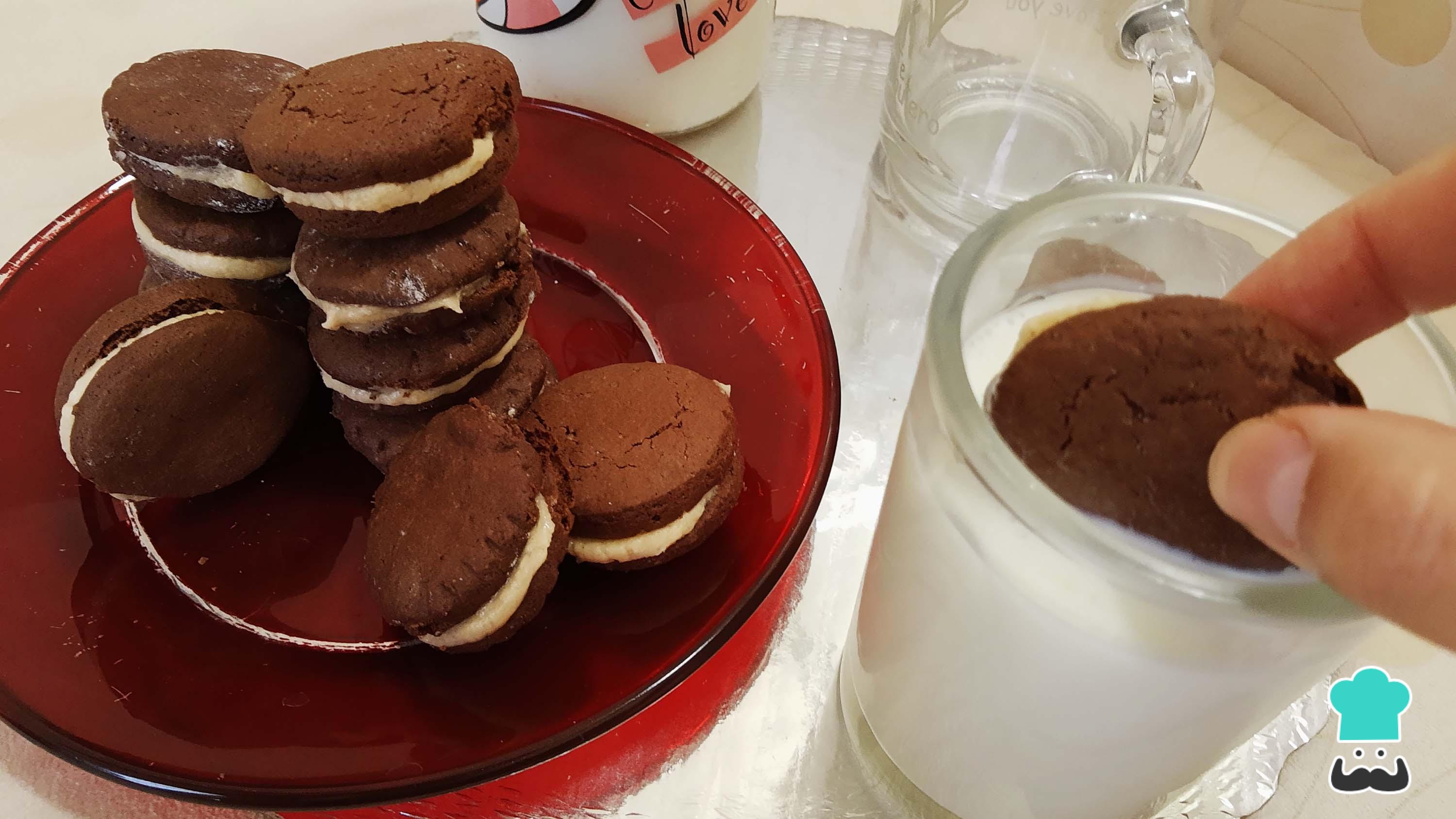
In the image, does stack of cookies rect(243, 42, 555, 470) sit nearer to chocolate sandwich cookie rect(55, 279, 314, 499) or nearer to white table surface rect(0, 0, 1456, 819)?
chocolate sandwich cookie rect(55, 279, 314, 499)

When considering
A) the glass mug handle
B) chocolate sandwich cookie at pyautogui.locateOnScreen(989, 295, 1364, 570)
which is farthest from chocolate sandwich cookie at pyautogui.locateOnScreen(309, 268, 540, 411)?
the glass mug handle

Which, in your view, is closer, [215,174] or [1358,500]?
[1358,500]

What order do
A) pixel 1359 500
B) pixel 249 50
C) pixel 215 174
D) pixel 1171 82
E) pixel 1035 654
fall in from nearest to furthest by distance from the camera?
1. pixel 1359 500
2. pixel 1035 654
3. pixel 215 174
4. pixel 1171 82
5. pixel 249 50

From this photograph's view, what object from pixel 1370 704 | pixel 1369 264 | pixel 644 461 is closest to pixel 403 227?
pixel 644 461

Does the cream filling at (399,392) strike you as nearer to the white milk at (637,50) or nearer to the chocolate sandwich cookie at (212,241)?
the chocolate sandwich cookie at (212,241)

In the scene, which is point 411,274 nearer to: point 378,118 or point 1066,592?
point 378,118

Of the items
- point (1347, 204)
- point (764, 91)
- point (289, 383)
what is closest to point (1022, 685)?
point (1347, 204)

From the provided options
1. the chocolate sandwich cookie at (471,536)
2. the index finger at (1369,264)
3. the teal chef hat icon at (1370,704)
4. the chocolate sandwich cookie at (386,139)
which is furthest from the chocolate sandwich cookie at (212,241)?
the teal chef hat icon at (1370,704)
